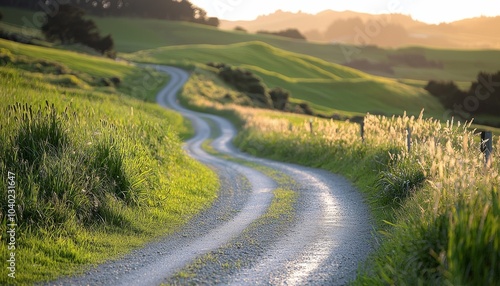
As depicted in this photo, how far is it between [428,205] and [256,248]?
11.5 feet

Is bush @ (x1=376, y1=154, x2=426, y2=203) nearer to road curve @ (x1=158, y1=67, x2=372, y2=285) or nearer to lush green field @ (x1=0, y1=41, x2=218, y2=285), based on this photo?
road curve @ (x1=158, y1=67, x2=372, y2=285)

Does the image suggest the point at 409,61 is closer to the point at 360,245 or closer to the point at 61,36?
the point at 61,36

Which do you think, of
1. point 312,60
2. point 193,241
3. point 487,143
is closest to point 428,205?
point 487,143

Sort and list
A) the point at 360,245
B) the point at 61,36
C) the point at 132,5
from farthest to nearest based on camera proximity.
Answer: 1. the point at 132,5
2. the point at 61,36
3. the point at 360,245

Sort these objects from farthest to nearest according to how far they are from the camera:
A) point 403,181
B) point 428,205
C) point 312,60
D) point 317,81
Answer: point 312,60 → point 317,81 → point 403,181 → point 428,205

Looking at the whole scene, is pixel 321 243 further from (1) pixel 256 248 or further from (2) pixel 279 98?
(2) pixel 279 98

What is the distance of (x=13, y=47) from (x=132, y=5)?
131m

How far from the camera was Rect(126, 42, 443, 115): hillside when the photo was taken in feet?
282

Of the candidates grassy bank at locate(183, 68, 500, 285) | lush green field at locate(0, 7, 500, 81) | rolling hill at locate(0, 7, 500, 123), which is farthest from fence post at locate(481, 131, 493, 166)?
lush green field at locate(0, 7, 500, 81)

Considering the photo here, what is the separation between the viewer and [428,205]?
29.2ft

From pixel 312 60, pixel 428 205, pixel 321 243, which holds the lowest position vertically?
pixel 321 243

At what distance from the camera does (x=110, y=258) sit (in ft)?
32.4

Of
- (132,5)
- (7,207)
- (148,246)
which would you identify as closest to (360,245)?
(148,246)

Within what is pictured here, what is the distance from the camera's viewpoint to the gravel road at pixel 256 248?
343 inches
